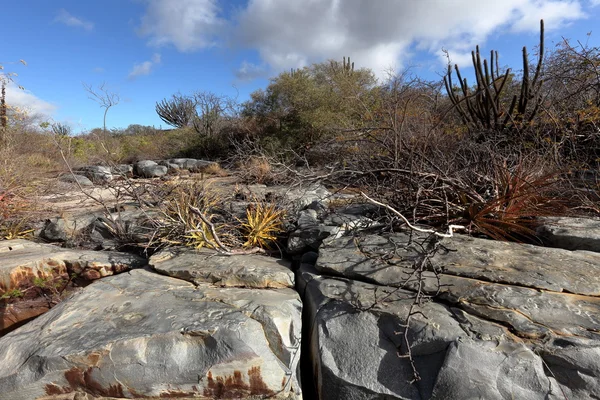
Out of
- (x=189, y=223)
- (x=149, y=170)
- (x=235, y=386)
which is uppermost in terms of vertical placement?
(x=149, y=170)

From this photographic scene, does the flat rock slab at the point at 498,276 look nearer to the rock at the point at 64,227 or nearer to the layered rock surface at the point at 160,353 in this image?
the layered rock surface at the point at 160,353

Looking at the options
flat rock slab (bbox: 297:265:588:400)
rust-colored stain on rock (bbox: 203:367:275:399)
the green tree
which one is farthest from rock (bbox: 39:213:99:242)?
the green tree

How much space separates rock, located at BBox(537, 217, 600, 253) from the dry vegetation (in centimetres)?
15

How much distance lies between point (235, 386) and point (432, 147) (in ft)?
15.9

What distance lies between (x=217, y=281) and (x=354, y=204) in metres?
2.48

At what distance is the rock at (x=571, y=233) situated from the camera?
3285mm

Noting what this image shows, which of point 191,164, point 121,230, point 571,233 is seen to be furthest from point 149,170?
point 571,233

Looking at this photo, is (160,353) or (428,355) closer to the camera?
(428,355)

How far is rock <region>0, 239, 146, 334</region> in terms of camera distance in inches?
153

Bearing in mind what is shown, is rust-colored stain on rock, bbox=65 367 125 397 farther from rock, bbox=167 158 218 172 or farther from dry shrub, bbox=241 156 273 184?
rock, bbox=167 158 218 172

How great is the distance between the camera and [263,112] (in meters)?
15.5

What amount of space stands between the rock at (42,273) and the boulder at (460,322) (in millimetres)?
2665

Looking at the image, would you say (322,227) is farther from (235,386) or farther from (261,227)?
(235,386)

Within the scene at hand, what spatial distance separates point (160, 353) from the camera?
2480 millimetres
